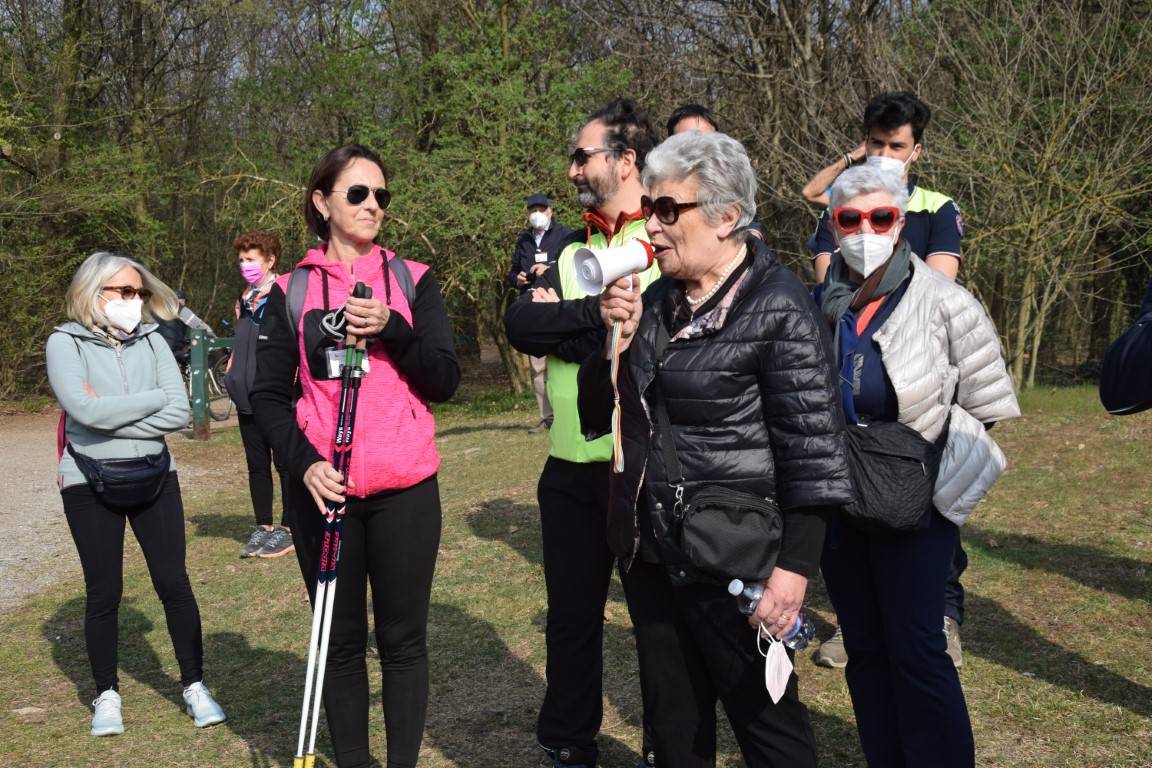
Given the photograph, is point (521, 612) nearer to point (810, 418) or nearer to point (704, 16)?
point (810, 418)

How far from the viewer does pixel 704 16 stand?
648 inches

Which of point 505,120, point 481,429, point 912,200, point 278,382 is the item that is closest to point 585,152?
point 278,382

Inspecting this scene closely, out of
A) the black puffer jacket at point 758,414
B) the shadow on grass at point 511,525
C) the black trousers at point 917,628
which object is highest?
the black puffer jacket at point 758,414

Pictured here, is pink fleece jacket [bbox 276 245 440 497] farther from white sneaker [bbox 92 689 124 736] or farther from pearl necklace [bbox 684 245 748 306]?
white sneaker [bbox 92 689 124 736]

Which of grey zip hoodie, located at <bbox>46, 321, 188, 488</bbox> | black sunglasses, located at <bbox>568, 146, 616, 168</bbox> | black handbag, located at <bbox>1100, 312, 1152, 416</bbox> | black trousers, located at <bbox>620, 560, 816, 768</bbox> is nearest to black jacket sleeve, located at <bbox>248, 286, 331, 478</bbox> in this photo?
black sunglasses, located at <bbox>568, 146, 616, 168</bbox>

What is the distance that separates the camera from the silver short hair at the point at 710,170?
8.41 ft

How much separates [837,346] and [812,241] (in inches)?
56.2

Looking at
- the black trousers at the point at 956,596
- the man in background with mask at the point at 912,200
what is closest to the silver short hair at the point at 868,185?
the man in background with mask at the point at 912,200

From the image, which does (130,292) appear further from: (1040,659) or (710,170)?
(1040,659)

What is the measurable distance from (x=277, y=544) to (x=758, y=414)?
5863mm

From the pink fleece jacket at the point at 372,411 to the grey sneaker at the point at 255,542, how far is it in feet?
15.1

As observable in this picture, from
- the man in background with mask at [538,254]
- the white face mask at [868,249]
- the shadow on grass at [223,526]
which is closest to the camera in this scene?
the white face mask at [868,249]

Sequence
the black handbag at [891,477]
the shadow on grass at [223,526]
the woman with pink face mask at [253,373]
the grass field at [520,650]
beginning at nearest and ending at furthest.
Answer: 1. the black handbag at [891,477]
2. the grass field at [520,650]
3. the woman with pink face mask at [253,373]
4. the shadow on grass at [223,526]

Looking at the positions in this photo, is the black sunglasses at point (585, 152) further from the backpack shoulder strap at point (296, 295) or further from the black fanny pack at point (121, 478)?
the black fanny pack at point (121, 478)
